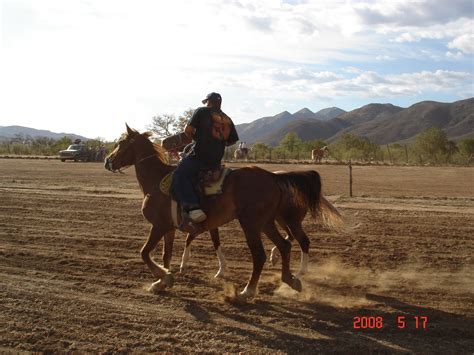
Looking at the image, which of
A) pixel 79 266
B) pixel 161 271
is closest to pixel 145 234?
pixel 79 266

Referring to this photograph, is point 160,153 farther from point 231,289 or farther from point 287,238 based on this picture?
point 287,238

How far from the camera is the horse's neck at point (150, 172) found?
293 inches

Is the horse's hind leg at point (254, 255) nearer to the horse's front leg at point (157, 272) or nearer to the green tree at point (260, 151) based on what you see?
the horse's front leg at point (157, 272)

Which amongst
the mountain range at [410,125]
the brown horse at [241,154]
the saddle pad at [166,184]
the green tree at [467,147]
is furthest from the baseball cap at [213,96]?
the mountain range at [410,125]

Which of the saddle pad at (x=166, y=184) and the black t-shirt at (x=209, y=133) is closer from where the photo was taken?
the black t-shirt at (x=209, y=133)

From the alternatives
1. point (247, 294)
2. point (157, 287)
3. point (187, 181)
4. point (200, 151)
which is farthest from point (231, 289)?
point (200, 151)

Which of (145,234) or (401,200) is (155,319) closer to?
(145,234)

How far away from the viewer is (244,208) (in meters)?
6.55

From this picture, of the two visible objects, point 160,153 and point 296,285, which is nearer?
point 296,285

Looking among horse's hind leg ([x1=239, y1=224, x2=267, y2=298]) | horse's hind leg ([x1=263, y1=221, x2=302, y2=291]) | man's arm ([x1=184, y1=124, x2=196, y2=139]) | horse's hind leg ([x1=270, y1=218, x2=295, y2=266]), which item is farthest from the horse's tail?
man's arm ([x1=184, y1=124, x2=196, y2=139])

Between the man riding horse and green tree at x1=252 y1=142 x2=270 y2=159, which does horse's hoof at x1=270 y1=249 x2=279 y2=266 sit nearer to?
the man riding horse

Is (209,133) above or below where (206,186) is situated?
above

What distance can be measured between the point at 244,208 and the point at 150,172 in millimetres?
1852

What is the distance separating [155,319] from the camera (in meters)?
5.63
